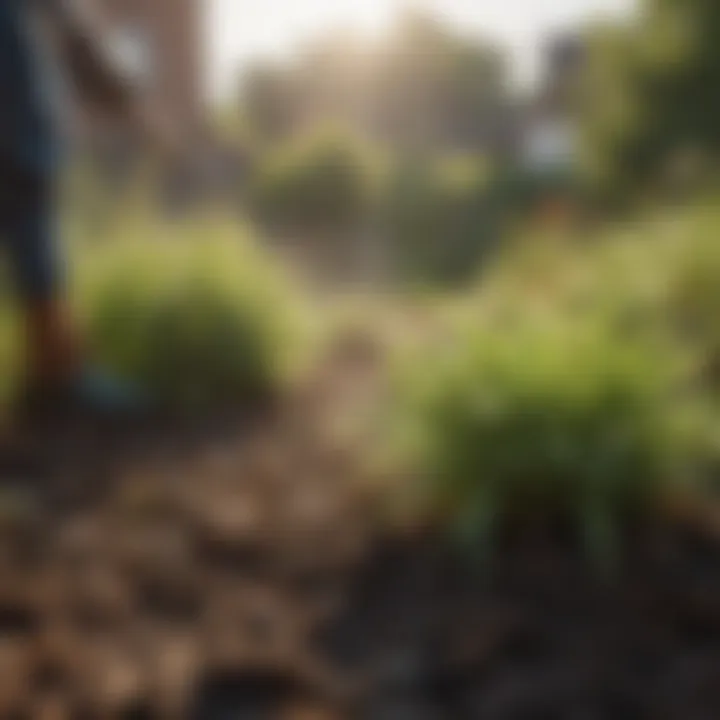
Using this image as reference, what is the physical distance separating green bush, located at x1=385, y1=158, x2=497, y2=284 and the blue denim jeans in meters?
5.03

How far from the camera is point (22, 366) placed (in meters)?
3.06

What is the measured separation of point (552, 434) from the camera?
7.36 feet

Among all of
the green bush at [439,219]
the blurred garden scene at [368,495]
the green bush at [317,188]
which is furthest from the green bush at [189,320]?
the green bush at [317,188]

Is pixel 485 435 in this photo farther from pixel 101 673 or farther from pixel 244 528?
pixel 101 673

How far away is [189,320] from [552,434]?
148cm

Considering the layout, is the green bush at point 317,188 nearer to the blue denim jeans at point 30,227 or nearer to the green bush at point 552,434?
the blue denim jeans at point 30,227

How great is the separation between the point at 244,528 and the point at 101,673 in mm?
618

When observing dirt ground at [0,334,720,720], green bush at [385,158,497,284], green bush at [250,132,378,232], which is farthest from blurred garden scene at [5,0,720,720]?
green bush at [250,132,378,232]

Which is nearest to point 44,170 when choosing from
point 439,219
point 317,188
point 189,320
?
point 189,320

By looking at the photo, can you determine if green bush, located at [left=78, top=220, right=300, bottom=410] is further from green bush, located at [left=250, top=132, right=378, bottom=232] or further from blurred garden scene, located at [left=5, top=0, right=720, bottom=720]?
green bush, located at [left=250, top=132, right=378, bottom=232]

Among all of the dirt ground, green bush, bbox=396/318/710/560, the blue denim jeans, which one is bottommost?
the dirt ground

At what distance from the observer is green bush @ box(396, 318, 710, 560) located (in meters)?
2.20

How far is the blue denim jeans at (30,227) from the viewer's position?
282cm

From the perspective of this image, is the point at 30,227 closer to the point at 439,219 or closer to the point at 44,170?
the point at 44,170
